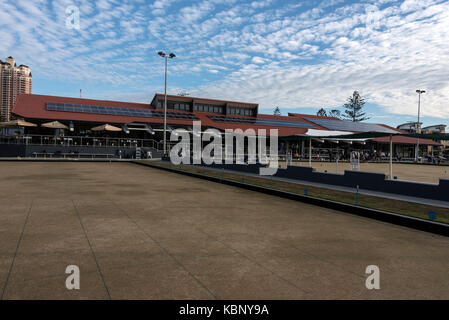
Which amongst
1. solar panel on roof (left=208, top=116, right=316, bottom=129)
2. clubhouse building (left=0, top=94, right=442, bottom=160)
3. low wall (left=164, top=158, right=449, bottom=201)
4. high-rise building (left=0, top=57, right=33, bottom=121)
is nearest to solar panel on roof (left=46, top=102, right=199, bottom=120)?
clubhouse building (left=0, top=94, right=442, bottom=160)

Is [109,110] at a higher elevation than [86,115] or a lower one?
higher

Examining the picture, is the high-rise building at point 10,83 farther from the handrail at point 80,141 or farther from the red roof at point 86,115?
the handrail at point 80,141

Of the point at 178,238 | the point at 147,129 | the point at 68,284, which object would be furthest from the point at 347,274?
the point at 147,129

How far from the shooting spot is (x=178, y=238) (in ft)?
19.1

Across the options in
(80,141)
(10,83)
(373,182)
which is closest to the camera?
(373,182)

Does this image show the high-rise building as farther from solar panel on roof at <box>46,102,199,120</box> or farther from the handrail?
the handrail

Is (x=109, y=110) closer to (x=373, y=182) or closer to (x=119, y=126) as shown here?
(x=119, y=126)

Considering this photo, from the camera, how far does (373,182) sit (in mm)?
12680

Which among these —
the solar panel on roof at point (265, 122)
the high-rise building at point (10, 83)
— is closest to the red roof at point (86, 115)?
the solar panel on roof at point (265, 122)

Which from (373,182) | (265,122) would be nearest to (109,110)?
(265,122)

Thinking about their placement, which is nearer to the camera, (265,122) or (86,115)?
(86,115)

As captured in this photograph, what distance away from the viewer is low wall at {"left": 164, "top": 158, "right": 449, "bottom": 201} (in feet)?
Answer: 34.5

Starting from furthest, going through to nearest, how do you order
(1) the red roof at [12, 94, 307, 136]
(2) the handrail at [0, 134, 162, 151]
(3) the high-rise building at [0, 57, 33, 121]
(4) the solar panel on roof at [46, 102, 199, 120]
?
(3) the high-rise building at [0, 57, 33, 121] → (4) the solar panel on roof at [46, 102, 199, 120] → (1) the red roof at [12, 94, 307, 136] → (2) the handrail at [0, 134, 162, 151]

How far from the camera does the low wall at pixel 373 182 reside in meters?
10.5
